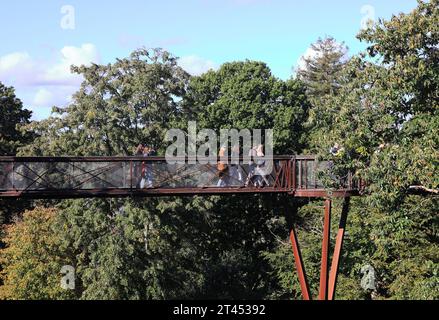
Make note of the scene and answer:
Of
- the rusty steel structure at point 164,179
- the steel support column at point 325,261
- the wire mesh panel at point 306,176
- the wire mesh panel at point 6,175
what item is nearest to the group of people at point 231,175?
the rusty steel structure at point 164,179

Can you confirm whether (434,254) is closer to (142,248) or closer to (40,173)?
(142,248)

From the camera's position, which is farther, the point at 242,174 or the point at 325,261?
the point at 325,261

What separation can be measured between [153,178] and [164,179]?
0.35 metres

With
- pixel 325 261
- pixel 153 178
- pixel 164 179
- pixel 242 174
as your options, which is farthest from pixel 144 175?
pixel 325 261

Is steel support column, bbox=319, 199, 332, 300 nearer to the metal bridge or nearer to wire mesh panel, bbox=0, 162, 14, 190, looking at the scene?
the metal bridge

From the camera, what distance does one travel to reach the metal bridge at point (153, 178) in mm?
21359

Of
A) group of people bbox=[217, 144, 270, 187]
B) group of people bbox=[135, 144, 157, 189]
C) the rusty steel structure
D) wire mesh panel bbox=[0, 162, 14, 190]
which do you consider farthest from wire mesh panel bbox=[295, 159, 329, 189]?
wire mesh panel bbox=[0, 162, 14, 190]

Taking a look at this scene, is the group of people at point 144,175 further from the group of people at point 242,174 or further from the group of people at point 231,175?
the group of people at point 242,174

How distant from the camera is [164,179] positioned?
76.5 ft

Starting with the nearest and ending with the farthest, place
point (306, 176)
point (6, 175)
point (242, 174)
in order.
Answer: point (6, 175) → point (306, 176) → point (242, 174)

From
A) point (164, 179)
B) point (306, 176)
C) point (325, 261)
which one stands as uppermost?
point (306, 176)

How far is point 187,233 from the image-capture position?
3303cm

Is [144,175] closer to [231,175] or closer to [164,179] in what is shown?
[164,179]

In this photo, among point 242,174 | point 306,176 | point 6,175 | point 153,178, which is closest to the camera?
point 6,175
